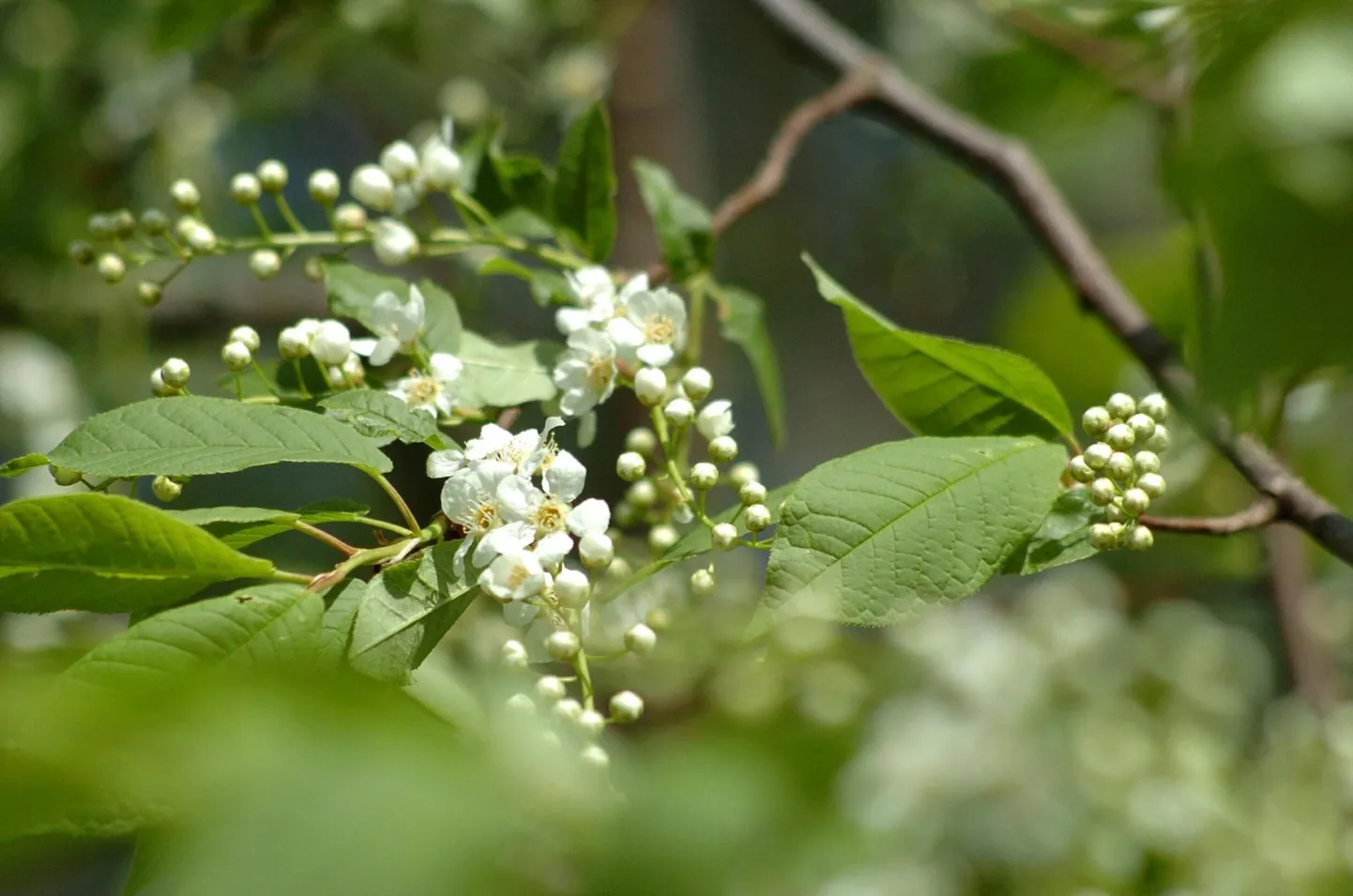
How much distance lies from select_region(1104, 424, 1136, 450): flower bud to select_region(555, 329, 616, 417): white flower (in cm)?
24

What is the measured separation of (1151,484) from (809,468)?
108cm

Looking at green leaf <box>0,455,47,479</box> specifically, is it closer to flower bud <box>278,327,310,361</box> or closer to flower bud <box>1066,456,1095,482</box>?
flower bud <box>278,327,310,361</box>

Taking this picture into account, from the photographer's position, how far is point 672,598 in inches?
29.5

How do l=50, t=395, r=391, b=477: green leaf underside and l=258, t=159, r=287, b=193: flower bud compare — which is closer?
l=50, t=395, r=391, b=477: green leaf underside

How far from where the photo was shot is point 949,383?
1.91 feet

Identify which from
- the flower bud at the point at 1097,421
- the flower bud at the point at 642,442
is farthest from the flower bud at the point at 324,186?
the flower bud at the point at 1097,421

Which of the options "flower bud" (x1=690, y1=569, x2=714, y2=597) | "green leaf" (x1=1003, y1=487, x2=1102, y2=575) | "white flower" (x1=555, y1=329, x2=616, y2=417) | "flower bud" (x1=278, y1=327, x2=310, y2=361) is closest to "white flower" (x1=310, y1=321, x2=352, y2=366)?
"flower bud" (x1=278, y1=327, x2=310, y2=361)

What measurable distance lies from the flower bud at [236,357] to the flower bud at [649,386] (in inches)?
7.9

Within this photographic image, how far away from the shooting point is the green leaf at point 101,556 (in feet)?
1.47

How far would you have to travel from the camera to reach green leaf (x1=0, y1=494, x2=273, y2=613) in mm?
447

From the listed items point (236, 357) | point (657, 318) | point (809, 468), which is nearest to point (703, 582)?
point (657, 318)

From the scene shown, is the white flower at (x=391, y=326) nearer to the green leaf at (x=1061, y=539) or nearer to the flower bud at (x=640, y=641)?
the flower bud at (x=640, y=641)

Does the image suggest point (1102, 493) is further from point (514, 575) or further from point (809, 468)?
point (809, 468)

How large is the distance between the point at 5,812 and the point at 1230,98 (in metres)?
0.29
